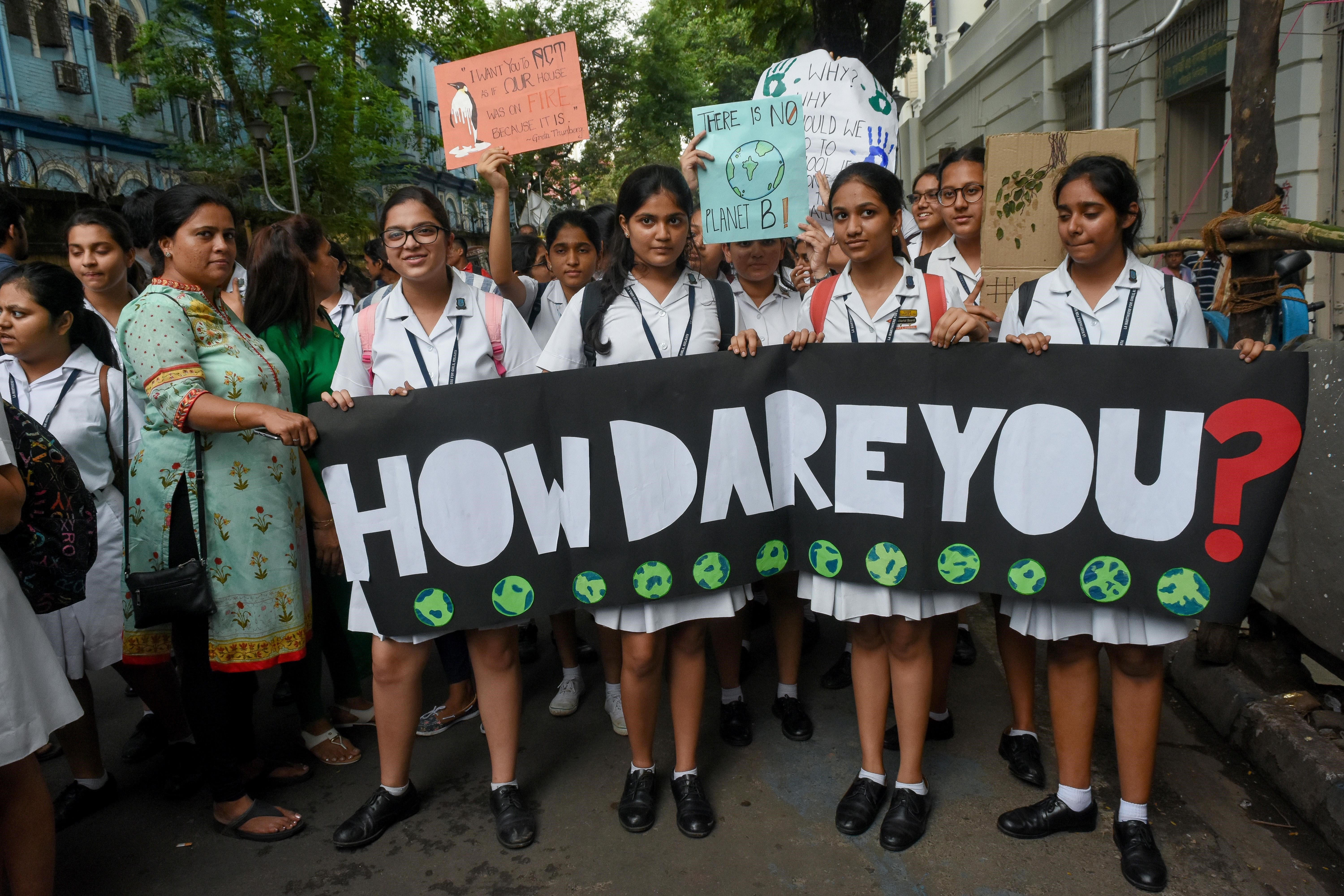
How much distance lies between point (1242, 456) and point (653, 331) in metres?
1.79

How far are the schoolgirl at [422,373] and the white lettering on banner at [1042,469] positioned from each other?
1572mm

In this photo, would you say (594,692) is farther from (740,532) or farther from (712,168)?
(712,168)

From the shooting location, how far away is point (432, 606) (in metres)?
2.87

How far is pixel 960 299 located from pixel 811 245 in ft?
2.81

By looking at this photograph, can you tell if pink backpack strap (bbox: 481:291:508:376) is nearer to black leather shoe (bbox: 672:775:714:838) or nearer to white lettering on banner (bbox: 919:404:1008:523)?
white lettering on banner (bbox: 919:404:1008:523)

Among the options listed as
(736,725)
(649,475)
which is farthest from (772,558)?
(736,725)

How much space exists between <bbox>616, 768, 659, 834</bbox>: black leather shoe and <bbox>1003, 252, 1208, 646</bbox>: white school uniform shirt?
1313 mm

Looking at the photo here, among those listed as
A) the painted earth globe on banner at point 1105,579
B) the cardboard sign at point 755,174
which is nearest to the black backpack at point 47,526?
the cardboard sign at point 755,174

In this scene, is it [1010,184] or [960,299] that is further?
[1010,184]

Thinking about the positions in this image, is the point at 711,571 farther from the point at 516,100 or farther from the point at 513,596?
the point at 516,100

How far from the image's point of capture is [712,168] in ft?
10.8

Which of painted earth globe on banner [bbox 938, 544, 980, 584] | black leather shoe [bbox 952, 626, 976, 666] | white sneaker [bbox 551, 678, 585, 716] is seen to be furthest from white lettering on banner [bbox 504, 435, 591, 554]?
black leather shoe [bbox 952, 626, 976, 666]

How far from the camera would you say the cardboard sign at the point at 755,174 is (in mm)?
3268

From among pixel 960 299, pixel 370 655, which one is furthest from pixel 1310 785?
pixel 370 655
